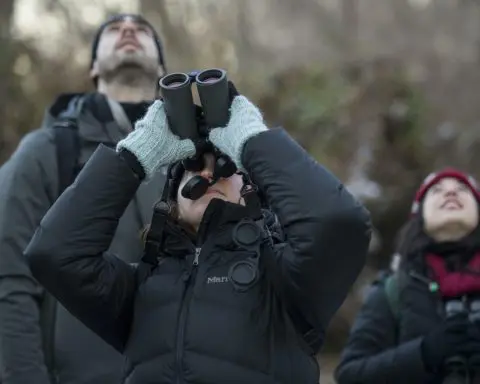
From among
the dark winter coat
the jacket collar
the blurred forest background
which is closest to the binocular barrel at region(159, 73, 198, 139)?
the jacket collar

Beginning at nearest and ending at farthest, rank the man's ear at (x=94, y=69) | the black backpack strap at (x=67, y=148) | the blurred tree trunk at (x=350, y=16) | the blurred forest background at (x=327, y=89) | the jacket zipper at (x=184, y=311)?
the jacket zipper at (x=184, y=311) < the black backpack strap at (x=67, y=148) < the man's ear at (x=94, y=69) < the blurred forest background at (x=327, y=89) < the blurred tree trunk at (x=350, y=16)

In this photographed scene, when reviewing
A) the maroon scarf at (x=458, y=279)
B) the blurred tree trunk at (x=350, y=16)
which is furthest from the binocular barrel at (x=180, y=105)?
the blurred tree trunk at (x=350, y=16)

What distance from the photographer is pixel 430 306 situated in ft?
14.1

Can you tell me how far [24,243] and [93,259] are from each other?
3.01 feet

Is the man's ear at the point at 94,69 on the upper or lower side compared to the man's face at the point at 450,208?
upper

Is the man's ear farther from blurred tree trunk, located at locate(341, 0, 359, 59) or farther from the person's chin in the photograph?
blurred tree trunk, located at locate(341, 0, 359, 59)

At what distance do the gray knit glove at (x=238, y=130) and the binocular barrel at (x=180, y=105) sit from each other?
70 mm

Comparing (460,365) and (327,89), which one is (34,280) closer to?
(460,365)

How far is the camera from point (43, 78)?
10750 mm

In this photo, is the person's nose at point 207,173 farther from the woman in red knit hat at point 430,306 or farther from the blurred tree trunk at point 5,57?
the blurred tree trunk at point 5,57

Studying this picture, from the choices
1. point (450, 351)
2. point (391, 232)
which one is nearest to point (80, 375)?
point (450, 351)

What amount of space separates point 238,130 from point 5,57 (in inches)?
307

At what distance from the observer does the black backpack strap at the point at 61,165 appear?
141 inches

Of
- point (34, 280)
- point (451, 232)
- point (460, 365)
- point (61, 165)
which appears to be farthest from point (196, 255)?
point (451, 232)
